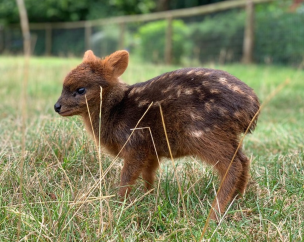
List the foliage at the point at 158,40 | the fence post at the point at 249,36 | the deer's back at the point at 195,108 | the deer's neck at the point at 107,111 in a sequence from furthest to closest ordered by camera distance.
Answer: the foliage at the point at 158,40
the fence post at the point at 249,36
the deer's neck at the point at 107,111
the deer's back at the point at 195,108

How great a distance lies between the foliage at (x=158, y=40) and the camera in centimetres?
1490

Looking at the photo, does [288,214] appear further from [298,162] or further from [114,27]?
[114,27]

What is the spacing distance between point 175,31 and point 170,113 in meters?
12.9

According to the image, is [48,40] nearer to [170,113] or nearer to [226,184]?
[170,113]

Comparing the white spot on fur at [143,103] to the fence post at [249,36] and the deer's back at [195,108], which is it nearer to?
the deer's back at [195,108]

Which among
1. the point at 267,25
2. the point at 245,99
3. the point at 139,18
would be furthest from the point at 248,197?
the point at 139,18

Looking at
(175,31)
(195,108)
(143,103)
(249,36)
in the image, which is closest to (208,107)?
(195,108)

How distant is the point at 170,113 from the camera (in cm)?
272

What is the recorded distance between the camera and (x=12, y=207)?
232cm

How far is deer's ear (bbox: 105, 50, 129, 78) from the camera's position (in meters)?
3.09

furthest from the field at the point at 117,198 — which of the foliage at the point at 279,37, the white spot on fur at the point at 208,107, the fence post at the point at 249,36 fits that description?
the foliage at the point at 279,37

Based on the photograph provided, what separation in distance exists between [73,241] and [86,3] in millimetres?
25125

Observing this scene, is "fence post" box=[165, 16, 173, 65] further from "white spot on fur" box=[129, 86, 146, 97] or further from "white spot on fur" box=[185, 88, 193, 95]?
"white spot on fur" box=[185, 88, 193, 95]

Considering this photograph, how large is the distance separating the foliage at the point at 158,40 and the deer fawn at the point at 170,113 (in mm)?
11484
